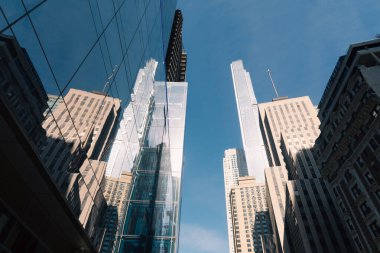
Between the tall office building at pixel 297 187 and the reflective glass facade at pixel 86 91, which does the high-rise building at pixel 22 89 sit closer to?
the reflective glass facade at pixel 86 91

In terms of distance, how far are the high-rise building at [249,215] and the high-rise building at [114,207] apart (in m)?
146

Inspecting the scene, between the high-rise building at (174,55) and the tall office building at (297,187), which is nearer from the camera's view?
the tall office building at (297,187)

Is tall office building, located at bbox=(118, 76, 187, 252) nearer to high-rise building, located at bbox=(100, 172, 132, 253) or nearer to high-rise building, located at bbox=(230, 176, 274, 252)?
high-rise building, located at bbox=(100, 172, 132, 253)

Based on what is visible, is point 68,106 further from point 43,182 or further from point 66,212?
point 66,212

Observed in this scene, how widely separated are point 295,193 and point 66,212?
3446 inches

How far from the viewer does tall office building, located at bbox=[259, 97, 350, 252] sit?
74.6 metres

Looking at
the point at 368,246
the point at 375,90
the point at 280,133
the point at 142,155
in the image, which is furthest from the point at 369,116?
the point at 280,133

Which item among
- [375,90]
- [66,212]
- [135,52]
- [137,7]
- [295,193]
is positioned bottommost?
[66,212]

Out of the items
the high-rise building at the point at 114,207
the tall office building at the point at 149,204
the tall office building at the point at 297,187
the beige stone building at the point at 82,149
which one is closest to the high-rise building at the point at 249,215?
the tall office building at the point at 297,187

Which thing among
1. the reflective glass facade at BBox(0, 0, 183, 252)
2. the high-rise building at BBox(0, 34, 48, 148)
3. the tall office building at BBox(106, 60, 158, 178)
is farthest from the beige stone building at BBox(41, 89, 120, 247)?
the tall office building at BBox(106, 60, 158, 178)

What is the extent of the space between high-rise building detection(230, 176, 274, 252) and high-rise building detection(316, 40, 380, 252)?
97878mm

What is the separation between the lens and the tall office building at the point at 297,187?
74562 millimetres

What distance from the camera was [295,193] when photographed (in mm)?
85312

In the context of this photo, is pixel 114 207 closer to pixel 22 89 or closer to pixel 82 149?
pixel 82 149
